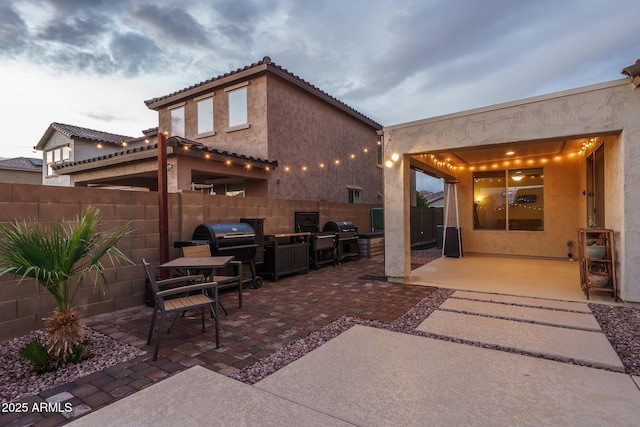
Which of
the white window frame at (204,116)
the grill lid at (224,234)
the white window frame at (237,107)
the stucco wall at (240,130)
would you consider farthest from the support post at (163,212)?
the white window frame at (204,116)

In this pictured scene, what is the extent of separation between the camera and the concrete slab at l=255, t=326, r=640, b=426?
2.01m

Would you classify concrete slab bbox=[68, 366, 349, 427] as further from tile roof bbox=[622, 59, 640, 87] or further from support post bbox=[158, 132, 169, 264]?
tile roof bbox=[622, 59, 640, 87]

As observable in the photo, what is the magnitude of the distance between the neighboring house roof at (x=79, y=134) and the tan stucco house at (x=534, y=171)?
1531 centimetres

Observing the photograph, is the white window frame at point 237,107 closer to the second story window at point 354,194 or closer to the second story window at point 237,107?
the second story window at point 237,107

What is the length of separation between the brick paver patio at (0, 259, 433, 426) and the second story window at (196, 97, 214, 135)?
6.54m

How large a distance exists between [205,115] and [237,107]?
1453mm

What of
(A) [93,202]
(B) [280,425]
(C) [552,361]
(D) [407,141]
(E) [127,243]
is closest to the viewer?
(B) [280,425]

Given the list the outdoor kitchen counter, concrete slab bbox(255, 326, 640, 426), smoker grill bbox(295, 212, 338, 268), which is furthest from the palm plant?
smoker grill bbox(295, 212, 338, 268)

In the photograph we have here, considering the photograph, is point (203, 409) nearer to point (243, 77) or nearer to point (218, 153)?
point (218, 153)

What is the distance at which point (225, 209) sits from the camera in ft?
21.1

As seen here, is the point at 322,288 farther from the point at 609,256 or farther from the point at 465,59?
the point at 465,59

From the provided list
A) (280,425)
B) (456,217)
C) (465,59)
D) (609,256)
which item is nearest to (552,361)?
(280,425)

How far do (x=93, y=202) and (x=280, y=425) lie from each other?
159 inches

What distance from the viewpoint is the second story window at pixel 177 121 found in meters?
11.2
